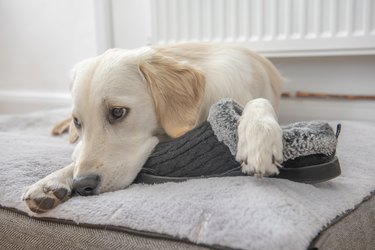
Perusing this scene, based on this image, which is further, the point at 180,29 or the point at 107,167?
the point at 180,29

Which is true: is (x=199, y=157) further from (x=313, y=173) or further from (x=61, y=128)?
(x=61, y=128)

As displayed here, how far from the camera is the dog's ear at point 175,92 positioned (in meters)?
1.24

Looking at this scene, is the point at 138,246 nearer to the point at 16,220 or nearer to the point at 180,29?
the point at 16,220

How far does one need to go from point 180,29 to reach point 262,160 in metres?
1.59

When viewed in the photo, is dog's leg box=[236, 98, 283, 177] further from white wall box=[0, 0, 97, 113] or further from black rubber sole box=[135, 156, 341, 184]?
white wall box=[0, 0, 97, 113]

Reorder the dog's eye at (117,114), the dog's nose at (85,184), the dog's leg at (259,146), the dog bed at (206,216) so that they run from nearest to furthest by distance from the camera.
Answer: the dog bed at (206,216) → the dog's leg at (259,146) → the dog's nose at (85,184) → the dog's eye at (117,114)

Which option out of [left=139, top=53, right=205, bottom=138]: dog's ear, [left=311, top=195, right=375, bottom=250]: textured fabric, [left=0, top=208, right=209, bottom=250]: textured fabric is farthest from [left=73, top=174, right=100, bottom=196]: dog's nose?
[left=311, top=195, right=375, bottom=250]: textured fabric

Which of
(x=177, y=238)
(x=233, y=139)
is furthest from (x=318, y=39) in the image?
(x=177, y=238)

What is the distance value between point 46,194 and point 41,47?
7.86 feet

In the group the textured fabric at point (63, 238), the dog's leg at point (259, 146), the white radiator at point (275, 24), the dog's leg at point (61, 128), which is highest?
the white radiator at point (275, 24)

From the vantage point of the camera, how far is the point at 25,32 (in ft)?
10.9

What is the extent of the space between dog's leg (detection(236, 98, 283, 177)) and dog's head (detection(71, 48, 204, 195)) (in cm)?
26

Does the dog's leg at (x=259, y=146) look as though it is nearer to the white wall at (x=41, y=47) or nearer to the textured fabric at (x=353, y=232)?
the textured fabric at (x=353, y=232)

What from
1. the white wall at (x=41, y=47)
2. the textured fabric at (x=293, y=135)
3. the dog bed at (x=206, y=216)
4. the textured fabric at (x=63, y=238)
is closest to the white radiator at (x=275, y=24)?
the white wall at (x=41, y=47)
